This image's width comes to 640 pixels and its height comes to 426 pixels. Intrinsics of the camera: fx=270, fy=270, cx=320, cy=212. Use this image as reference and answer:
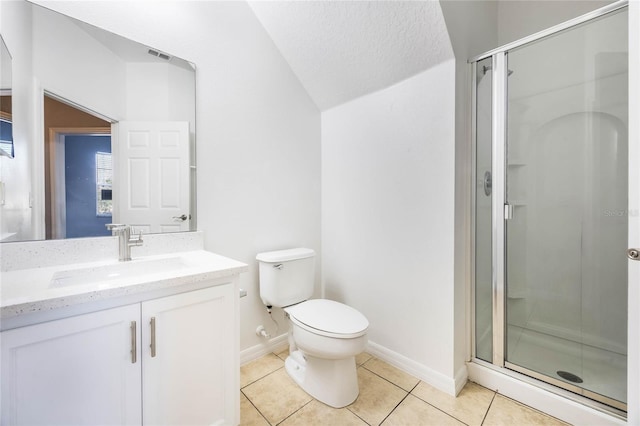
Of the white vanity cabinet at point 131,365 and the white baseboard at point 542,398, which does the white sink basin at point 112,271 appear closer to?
the white vanity cabinet at point 131,365

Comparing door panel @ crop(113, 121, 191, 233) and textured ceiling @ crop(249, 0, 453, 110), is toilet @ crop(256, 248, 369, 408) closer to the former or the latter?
door panel @ crop(113, 121, 191, 233)

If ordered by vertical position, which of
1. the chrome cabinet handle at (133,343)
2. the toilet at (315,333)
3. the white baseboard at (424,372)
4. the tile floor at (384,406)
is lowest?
the tile floor at (384,406)

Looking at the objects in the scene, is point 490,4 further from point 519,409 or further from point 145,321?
point 145,321

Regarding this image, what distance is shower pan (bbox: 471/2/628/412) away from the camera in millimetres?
1298

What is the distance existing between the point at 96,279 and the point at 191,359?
0.52m

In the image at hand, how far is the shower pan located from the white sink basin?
1721mm

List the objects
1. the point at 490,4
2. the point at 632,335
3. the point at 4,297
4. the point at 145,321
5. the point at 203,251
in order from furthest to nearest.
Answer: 1. the point at 490,4
2. the point at 203,251
3. the point at 632,335
4. the point at 145,321
5. the point at 4,297

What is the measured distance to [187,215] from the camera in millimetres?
1515

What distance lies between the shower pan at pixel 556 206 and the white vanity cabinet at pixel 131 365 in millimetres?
1469

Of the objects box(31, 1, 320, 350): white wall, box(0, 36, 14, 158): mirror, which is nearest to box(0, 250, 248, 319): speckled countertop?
box(31, 1, 320, 350): white wall

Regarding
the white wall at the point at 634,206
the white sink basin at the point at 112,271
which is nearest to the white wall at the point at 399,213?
the white wall at the point at 634,206

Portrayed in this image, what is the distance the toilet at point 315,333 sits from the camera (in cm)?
135

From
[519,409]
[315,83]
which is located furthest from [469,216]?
[315,83]

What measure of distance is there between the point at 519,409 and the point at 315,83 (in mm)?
2323
